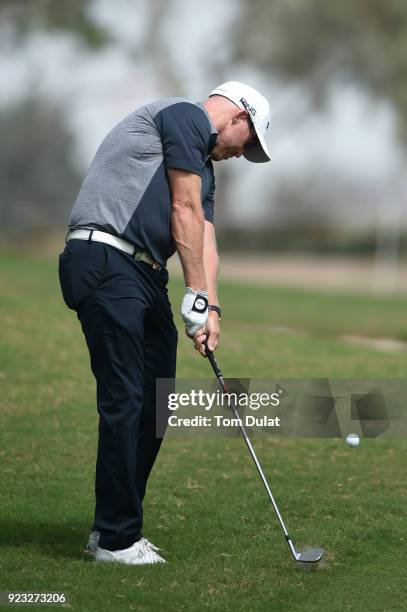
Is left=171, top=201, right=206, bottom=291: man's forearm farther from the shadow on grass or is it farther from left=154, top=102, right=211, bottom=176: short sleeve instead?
the shadow on grass

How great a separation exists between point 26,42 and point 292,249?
1041cm

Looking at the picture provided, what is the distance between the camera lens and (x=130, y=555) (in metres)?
4.97

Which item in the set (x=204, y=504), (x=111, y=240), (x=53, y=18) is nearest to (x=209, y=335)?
(x=111, y=240)

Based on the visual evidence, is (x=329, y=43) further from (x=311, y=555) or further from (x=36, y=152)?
(x=311, y=555)

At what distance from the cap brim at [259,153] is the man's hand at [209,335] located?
79 centimetres

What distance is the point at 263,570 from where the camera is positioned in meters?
4.99

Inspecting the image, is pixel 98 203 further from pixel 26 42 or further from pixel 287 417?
pixel 26 42

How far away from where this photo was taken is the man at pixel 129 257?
4906 millimetres

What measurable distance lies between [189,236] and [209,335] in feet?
1.68

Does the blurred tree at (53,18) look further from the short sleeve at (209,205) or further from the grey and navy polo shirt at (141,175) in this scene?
the grey and navy polo shirt at (141,175)

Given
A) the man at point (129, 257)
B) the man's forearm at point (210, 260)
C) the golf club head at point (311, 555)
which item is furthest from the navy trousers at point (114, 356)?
the golf club head at point (311, 555)

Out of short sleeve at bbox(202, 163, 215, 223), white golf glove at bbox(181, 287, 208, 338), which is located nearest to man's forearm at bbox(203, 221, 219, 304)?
short sleeve at bbox(202, 163, 215, 223)

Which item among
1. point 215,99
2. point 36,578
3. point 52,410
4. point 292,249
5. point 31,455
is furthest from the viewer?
point 292,249

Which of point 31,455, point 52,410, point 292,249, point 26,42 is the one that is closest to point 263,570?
point 31,455
